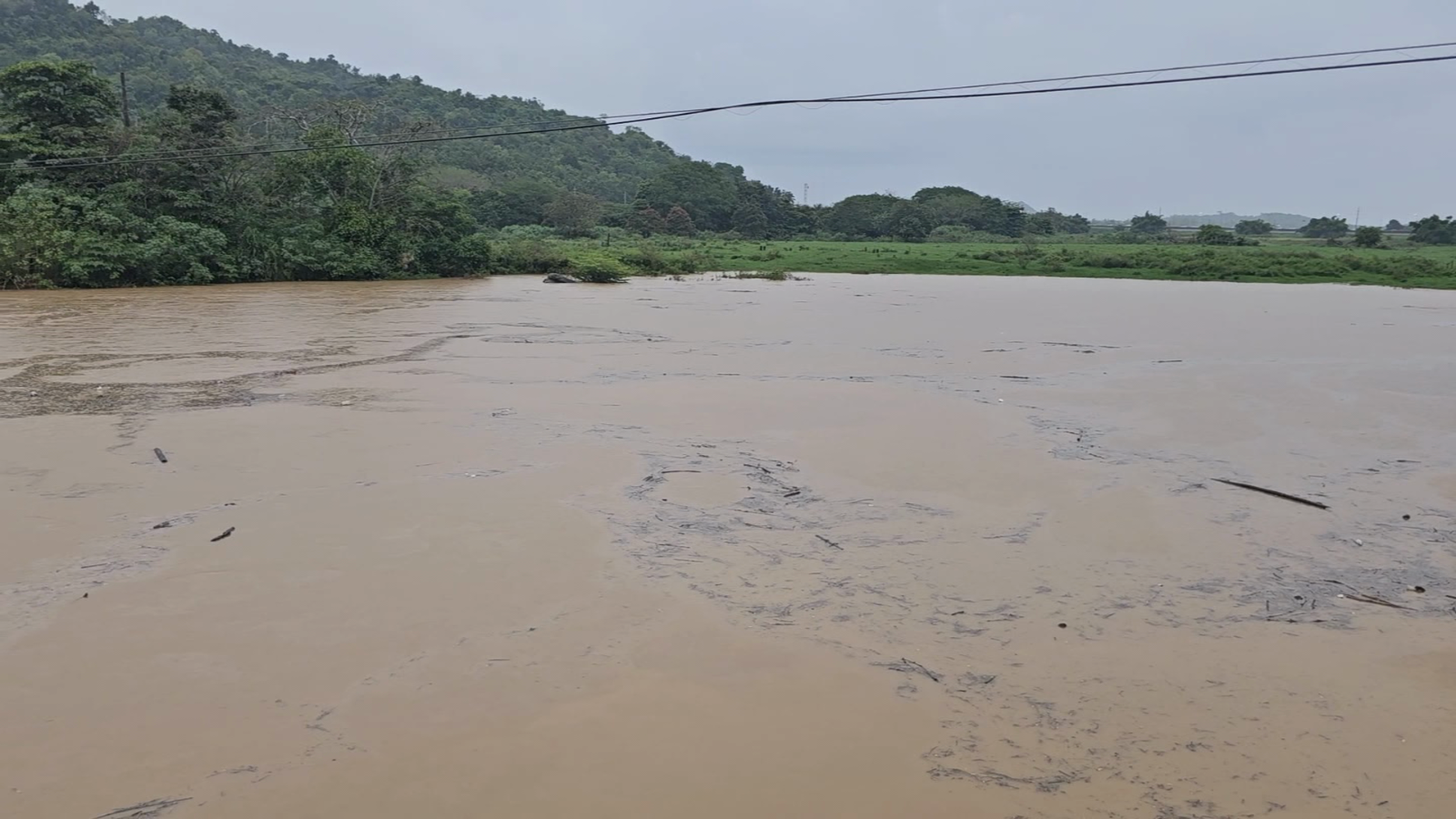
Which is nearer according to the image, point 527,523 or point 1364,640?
point 1364,640

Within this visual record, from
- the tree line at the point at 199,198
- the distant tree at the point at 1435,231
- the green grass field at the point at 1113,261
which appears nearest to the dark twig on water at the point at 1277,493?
the tree line at the point at 199,198

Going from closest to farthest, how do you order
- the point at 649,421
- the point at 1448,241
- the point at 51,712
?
1. the point at 51,712
2. the point at 649,421
3. the point at 1448,241

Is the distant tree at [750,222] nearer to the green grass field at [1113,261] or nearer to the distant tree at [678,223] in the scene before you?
the distant tree at [678,223]

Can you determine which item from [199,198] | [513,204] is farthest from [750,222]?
[199,198]

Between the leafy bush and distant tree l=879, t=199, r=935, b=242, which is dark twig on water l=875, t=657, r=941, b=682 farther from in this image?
distant tree l=879, t=199, r=935, b=242

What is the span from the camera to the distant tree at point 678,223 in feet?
191

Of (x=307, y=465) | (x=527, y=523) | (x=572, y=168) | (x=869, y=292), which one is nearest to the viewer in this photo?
(x=527, y=523)

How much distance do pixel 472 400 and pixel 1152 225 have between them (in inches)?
2479

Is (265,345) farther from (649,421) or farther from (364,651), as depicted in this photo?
(364,651)

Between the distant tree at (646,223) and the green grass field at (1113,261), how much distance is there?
1009cm

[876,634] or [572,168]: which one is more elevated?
[572,168]

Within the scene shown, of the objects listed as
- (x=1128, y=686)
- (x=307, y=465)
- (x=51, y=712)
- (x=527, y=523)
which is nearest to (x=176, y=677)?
(x=51, y=712)

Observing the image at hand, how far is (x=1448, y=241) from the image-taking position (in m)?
48.1

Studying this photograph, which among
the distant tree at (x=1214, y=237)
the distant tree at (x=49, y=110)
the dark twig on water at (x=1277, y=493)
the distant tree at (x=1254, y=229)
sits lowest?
the dark twig on water at (x=1277, y=493)
